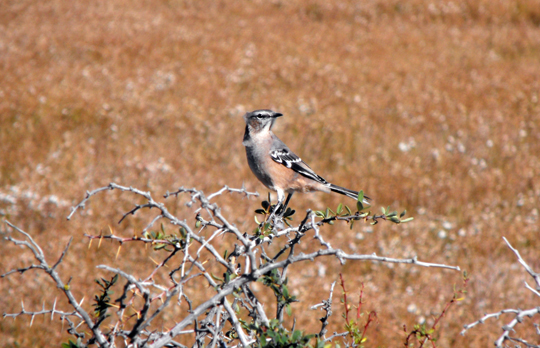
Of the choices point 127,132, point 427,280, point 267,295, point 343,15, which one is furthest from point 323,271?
point 343,15

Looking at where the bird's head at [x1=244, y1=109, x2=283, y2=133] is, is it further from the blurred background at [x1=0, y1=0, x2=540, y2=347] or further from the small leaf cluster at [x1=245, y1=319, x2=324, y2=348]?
the small leaf cluster at [x1=245, y1=319, x2=324, y2=348]

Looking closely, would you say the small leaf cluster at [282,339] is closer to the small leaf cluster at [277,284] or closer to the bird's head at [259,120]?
the small leaf cluster at [277,284]

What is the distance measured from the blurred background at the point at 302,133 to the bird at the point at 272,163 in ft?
4.48

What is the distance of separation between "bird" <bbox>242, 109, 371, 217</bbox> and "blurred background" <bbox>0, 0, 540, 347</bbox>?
1.37 metres

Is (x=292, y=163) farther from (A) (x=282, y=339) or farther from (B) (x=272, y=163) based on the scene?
(A) (x=282, y=339)

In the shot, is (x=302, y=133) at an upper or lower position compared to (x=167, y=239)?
lower

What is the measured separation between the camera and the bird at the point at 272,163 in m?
4.80

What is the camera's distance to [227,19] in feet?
54.3

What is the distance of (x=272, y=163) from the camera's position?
15.9 feet


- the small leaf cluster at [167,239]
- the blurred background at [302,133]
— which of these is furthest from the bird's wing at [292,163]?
the small leaf cluster at [167,239]

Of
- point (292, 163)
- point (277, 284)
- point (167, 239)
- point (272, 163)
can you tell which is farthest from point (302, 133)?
point (277, 284)

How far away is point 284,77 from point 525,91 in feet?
19.6

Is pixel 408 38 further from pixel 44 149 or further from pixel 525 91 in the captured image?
pixel 44 149

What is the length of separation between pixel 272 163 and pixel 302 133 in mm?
4623
